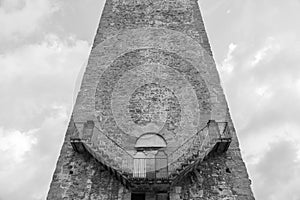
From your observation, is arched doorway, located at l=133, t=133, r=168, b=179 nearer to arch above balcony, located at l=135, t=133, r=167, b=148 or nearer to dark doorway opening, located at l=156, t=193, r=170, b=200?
arch above balcony, located at l=135, t=133, r=167, b=148

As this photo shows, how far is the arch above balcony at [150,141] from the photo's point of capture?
14.3m

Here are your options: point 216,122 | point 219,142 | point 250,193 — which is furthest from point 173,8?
point 250,193

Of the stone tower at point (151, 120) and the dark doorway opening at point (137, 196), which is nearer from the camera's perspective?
the dark doorway opening at point (137, 196)

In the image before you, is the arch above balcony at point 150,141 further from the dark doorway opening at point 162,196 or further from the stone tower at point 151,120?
the dark doorway opening at point 162,196

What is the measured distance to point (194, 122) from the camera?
49.5 feet

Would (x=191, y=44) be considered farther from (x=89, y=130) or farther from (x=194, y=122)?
(x=89, y=130)

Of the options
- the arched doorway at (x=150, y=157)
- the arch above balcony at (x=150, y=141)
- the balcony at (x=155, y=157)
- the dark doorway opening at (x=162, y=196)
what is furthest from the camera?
the arch above balcony at (x=150, y=141)

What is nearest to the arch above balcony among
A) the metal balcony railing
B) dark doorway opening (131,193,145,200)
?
the metal balcony railing

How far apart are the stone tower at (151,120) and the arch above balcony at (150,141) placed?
39 mm

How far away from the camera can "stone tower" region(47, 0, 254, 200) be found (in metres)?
12.9

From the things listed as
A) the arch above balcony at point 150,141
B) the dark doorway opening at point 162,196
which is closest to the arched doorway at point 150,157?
the arch above balcony at point 150,141

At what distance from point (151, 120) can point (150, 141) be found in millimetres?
1038

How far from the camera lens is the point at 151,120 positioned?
15.1 m

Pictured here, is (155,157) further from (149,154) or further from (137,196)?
(137,196)
